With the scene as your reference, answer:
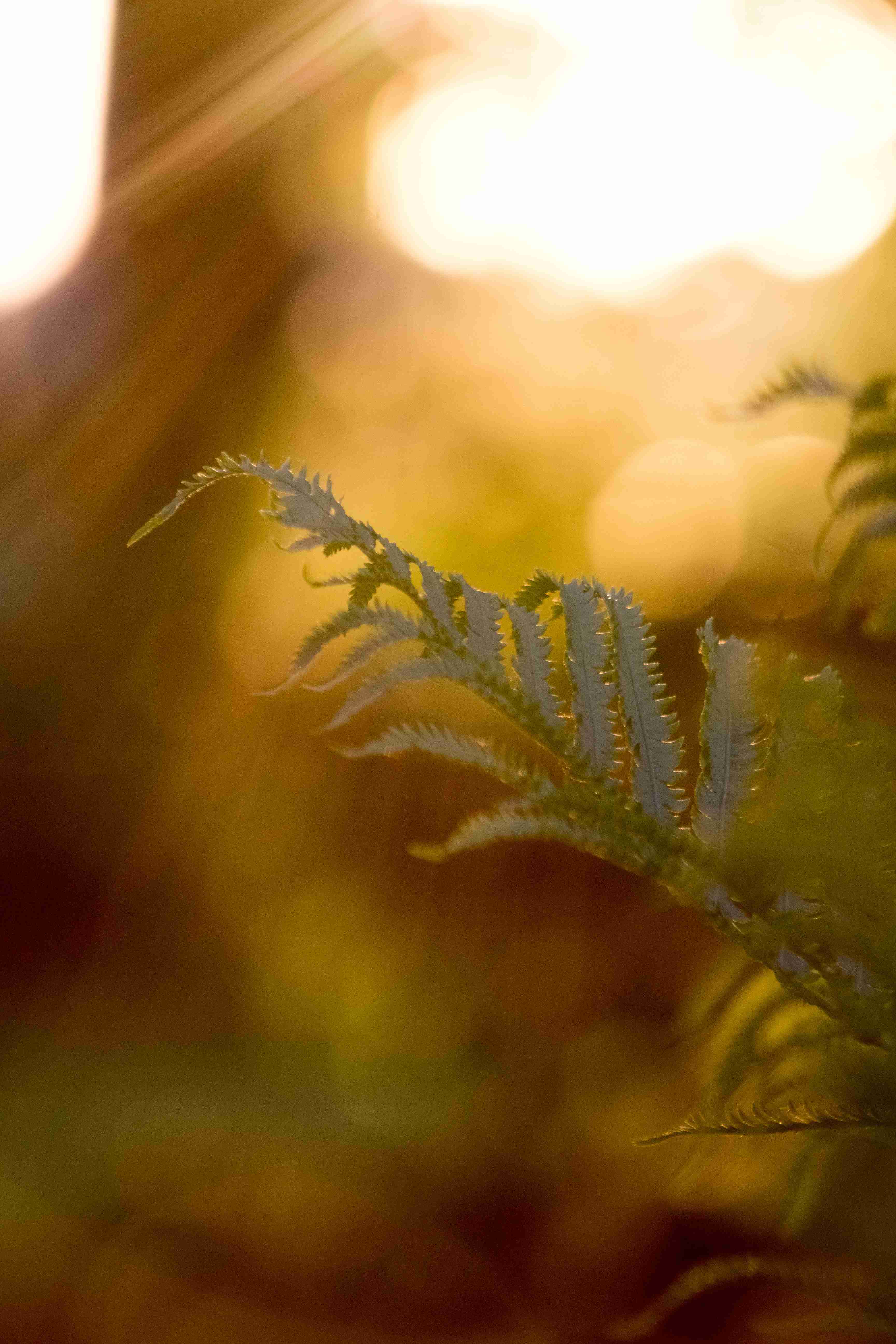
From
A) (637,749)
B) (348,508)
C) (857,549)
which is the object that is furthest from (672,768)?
(348,508)

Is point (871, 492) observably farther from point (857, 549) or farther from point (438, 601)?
point (438, 601)

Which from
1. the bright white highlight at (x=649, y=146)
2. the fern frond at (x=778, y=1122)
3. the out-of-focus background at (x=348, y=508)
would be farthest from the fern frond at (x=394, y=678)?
the bright white highlight at (x=649, y=146)

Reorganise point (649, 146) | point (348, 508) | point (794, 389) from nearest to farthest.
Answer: point (794, 389), point (649, 146), point (348, 508)

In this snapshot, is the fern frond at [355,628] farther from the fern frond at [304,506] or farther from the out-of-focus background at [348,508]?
the out-of-focus background at [348,508]

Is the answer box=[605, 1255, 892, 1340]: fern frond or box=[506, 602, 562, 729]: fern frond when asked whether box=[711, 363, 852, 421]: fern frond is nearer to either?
box=[506, 602, 562, 729]: fern frond

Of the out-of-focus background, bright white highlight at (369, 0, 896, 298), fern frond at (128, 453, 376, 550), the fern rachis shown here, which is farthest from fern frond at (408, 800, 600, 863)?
bright white highlight at (369, 0, 896, 298)

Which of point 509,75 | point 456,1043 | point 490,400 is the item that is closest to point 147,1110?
point 456,1043
